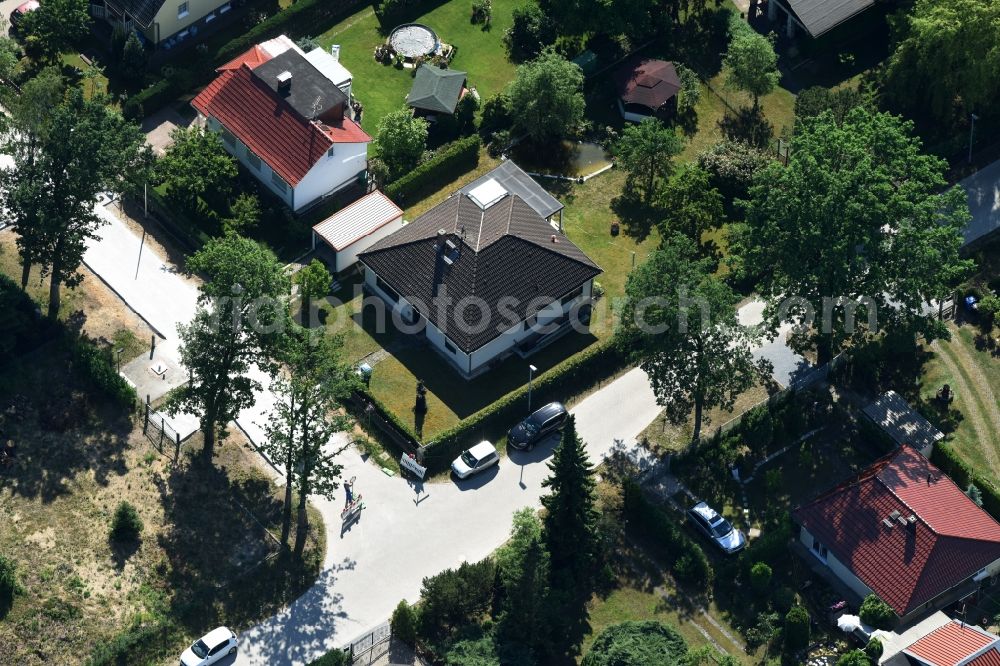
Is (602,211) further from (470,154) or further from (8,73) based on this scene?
(8,73)

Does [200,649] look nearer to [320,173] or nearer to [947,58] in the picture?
[320,173]

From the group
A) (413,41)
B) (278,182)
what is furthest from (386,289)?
(413,41)

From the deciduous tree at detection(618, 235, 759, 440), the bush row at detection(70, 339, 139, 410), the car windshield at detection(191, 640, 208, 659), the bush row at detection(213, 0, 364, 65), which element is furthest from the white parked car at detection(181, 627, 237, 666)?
the bush row at detection(213, 0, 364, 65)

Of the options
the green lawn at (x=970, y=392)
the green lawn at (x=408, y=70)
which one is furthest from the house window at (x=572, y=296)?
the green lawn at (x=970, y=392)

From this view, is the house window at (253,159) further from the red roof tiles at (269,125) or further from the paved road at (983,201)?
the paved road at (983,201)

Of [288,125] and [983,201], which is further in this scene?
[983,201]

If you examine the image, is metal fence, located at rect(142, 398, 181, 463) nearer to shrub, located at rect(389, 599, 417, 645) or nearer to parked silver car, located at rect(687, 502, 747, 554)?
shrub, located at rect(389, 599, 417, 645)

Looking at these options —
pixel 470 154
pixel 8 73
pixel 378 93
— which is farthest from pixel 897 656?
pixel 8 73

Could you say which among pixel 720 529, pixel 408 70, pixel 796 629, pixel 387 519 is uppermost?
pixel 408 70
